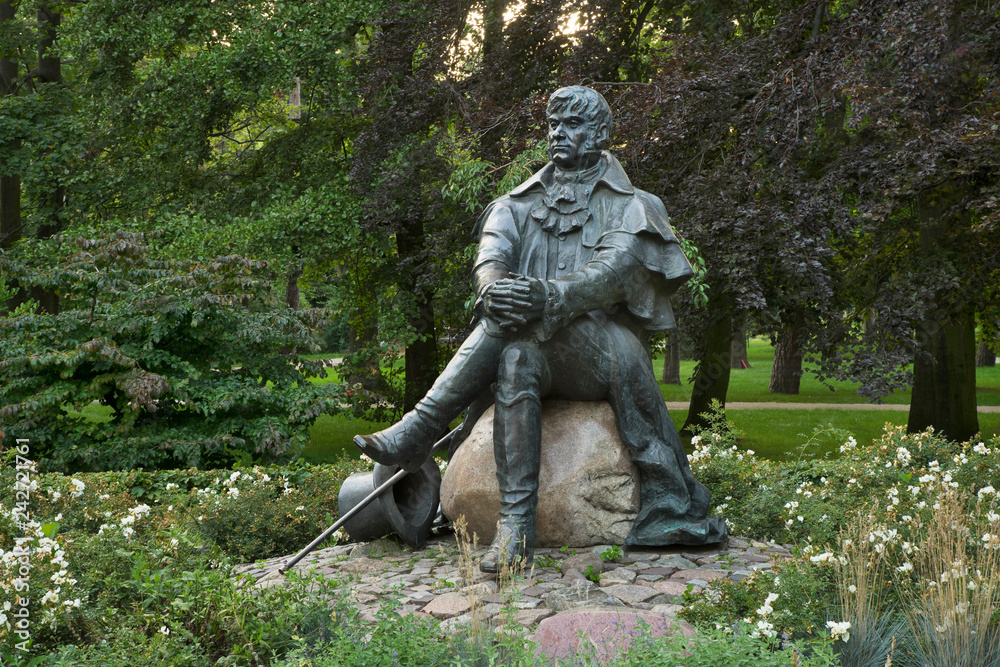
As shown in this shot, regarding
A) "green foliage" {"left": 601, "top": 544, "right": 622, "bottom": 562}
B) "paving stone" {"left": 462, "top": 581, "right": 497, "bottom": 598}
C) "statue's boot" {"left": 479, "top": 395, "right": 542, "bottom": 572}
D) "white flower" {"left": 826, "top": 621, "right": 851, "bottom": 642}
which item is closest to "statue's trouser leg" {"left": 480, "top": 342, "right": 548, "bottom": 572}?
"statue's boot" {"left": 479, "top": 395, "right": 542, "bottom": 572}

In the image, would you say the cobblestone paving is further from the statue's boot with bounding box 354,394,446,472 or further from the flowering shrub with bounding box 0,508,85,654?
the flowering shrub with bounding box 0,508,85,654

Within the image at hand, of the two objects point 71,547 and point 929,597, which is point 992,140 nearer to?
point 929,597

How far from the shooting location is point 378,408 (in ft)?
41.4

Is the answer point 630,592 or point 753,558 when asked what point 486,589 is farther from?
point 753,558

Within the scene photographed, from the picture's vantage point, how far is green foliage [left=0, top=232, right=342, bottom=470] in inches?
292

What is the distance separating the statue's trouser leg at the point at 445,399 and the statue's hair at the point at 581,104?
1.24 m

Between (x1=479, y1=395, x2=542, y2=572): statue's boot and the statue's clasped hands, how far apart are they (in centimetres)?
40

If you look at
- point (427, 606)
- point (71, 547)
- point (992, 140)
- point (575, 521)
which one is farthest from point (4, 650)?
point (992, 140)

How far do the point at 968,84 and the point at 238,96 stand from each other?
26.0 feet

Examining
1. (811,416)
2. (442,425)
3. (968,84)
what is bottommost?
(811,416)

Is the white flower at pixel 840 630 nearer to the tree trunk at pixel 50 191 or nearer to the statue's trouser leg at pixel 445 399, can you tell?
the statue's trouser leg at pixel 445 399

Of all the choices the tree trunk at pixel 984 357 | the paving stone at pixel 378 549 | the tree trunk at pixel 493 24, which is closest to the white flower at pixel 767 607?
the paving stone at pixel 378 549

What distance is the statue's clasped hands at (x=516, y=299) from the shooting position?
4.19 meters

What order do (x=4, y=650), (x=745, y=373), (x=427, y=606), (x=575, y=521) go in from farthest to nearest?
1. (x=745, y=373)
2. (x=575, y=521)
3. (x=427, y=606)
4. (x=4, y=650)
